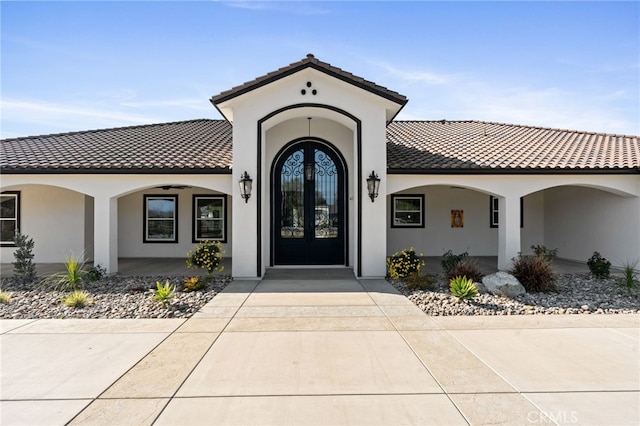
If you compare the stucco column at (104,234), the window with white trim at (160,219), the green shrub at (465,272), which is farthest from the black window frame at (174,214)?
the green shrub at (465,272)

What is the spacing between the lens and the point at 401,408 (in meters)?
3.97

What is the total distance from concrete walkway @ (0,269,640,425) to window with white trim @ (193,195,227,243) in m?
8.29

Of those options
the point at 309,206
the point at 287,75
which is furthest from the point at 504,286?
the point at 287,75

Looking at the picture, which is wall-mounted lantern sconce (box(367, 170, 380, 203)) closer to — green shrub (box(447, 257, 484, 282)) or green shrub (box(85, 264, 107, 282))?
green shrub (box(447, 257, 484, 282))

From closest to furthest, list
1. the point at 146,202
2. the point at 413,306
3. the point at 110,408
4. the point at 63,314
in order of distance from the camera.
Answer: the point at 110,408
the point at 63,314
the point at 413,306
the point at 146,202

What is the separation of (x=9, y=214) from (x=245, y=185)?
10620 mm

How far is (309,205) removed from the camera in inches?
504

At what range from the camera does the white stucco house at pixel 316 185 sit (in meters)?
11.0

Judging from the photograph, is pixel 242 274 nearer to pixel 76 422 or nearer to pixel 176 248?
pixel 176 248

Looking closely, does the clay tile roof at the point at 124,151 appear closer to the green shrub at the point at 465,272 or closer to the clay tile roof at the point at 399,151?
the clay tile roof at the point at 399,151

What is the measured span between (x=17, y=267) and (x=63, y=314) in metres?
4.34

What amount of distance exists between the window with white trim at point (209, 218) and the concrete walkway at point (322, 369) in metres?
8.29

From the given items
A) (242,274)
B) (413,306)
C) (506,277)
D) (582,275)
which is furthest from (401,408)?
(582,275)

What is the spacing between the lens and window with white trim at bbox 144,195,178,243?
15.6 metres
